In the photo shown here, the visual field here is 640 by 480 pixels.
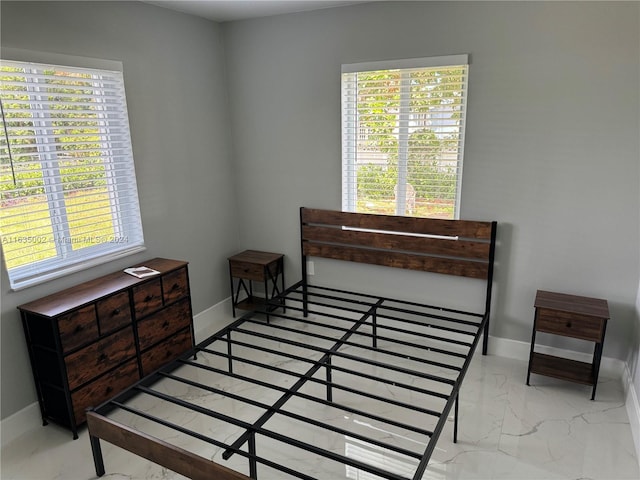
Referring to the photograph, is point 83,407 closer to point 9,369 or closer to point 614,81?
point 9,369

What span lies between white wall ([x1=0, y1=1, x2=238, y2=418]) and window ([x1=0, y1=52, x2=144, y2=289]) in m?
0.09

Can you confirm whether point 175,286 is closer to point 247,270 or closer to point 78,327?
point 78,327

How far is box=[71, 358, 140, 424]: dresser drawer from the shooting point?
8.14ft

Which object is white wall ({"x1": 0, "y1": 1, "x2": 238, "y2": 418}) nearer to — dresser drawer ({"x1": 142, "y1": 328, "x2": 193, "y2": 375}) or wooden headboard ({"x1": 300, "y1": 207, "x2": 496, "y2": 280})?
dresser drawer ({"x1": 142, "y1": 328, "x2": 193, "y2": 375})

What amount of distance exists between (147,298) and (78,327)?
0.49 metres

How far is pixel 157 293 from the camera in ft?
9.59

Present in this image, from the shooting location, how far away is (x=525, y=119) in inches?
112

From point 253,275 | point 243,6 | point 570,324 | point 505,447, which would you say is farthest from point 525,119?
point 253,275

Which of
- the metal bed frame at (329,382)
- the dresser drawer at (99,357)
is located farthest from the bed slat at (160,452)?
the dresser drawer at (99,357)

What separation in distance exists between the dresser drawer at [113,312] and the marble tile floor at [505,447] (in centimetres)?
60

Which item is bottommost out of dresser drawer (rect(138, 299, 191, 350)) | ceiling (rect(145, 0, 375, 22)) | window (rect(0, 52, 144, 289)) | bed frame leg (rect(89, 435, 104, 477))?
bed frame leg (rect(89, 435, 104, 477))

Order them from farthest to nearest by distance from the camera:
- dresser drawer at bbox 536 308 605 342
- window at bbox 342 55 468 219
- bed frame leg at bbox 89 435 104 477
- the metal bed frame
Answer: window at bbox 342 55 468 219 < dresser drawer at bbox 536 308 605 342 < bed frame leg at bbox 89 435 104 477 < the metal bed frame

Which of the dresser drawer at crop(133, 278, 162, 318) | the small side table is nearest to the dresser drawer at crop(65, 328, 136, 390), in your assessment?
the dresser drawer at crop(133, 278, 162, 318)

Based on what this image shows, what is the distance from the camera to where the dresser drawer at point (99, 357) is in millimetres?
2430
